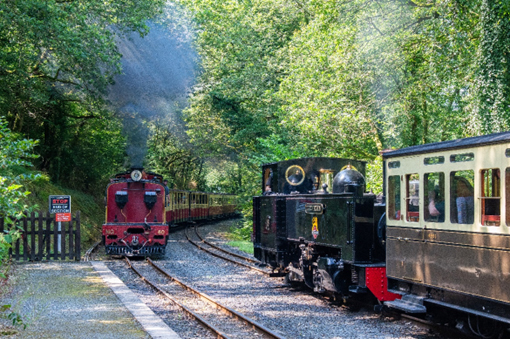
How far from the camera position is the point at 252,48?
99.2 feet

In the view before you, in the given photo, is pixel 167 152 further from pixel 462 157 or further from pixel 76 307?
pixel 462 157

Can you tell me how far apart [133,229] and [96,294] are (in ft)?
26.2

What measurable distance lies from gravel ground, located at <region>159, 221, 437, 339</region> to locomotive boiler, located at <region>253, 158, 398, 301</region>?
15.9 inches

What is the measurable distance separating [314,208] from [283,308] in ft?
6.50

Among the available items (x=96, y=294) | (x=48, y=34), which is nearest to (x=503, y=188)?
(x=96, y=294)

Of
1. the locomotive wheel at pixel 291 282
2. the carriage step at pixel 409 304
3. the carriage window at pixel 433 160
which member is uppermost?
the carriage window at pixel 433 160

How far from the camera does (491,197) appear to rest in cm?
667

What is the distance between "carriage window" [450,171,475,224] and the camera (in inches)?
277

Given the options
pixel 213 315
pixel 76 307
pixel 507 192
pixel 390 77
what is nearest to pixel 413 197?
pixel 507 192

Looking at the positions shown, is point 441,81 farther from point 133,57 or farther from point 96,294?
point 133,57

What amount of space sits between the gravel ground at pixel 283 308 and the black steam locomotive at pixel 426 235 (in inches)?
16.6

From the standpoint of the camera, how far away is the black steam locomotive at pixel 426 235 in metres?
6.63

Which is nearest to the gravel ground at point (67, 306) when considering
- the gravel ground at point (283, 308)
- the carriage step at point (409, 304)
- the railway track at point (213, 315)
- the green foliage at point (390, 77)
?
the railway track at point (213, 315)

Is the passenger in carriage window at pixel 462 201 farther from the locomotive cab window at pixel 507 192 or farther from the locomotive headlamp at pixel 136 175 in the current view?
the locomotive headlamp at pixel 136 175
